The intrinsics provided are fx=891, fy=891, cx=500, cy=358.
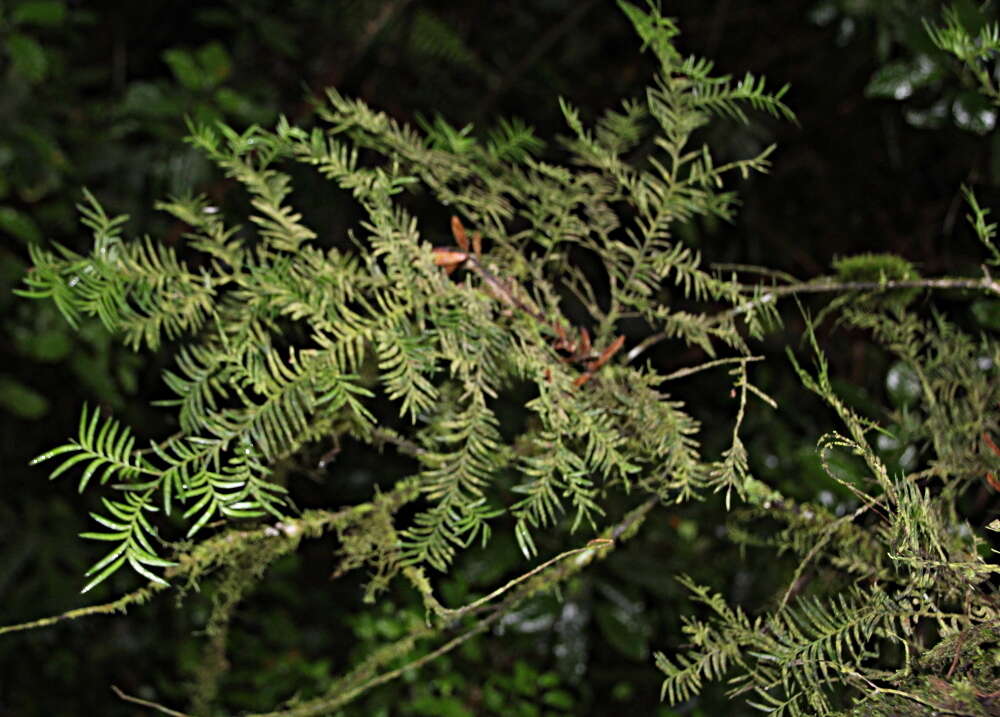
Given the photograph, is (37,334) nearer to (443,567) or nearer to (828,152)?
(443,567)

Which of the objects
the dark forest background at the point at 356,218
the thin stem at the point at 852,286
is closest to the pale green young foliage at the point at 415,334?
the thin stem at the point at 852,286

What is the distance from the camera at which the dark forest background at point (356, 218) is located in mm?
987

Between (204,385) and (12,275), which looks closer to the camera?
(204,385)

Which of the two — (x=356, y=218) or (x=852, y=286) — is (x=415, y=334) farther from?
(x=356, y=218)

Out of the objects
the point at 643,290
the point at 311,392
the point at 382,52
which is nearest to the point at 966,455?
the point at 643,290

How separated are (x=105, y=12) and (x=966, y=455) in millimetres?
1581

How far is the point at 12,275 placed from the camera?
1.04 m

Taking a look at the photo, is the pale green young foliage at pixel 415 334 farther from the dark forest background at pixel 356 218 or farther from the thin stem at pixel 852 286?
the dark forest background at pixel 356 218

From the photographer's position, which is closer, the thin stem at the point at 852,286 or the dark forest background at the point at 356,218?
the thin stem at the point at 852,286

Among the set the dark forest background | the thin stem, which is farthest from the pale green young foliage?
the dark forest background

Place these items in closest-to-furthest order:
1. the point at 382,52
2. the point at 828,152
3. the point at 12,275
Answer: the point at 12,275 → the point at 828,152 → the point at 382,52

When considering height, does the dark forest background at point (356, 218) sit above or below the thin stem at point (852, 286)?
below

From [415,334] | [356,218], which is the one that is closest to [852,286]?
[415,334]

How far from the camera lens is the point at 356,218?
1013 mm
